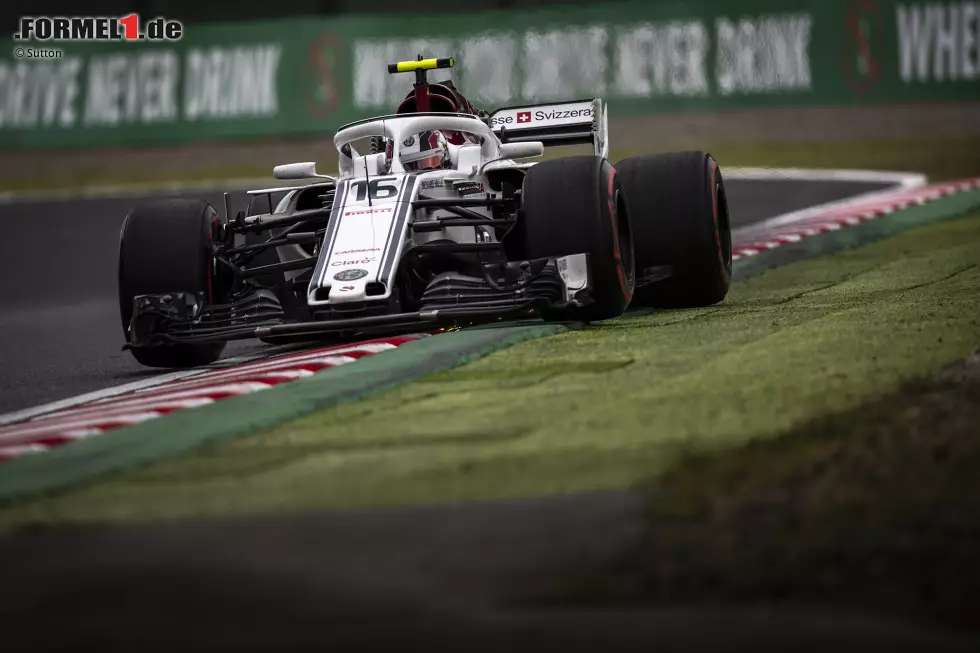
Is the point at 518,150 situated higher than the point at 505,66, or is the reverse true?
the point at 505,66

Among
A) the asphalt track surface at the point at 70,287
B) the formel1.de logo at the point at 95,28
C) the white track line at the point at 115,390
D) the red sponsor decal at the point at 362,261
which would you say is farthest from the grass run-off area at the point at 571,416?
the formel1.de logo at the point at 95,28

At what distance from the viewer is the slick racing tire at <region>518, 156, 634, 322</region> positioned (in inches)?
314

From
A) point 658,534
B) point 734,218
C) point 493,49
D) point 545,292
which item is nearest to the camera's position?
point 658,534

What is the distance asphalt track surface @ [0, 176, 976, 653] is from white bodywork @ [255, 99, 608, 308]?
367cm

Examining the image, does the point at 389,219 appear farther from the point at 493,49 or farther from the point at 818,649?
the point at 493,49

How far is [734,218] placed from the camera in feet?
54.9

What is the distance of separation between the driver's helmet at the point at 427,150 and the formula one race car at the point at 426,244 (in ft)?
0.03

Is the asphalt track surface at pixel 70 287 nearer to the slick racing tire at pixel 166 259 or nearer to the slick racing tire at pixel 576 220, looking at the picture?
the slick racing tire at pixel 166 259

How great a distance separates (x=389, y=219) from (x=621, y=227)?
4.26 feet

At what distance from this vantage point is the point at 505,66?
80.2 feet

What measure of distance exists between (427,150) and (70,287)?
5.61 meters

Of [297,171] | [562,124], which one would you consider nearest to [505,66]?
[562,124]

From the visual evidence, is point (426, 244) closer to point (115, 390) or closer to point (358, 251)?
point (358, 251)

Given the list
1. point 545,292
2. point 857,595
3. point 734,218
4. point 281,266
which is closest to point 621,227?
point 545,292
